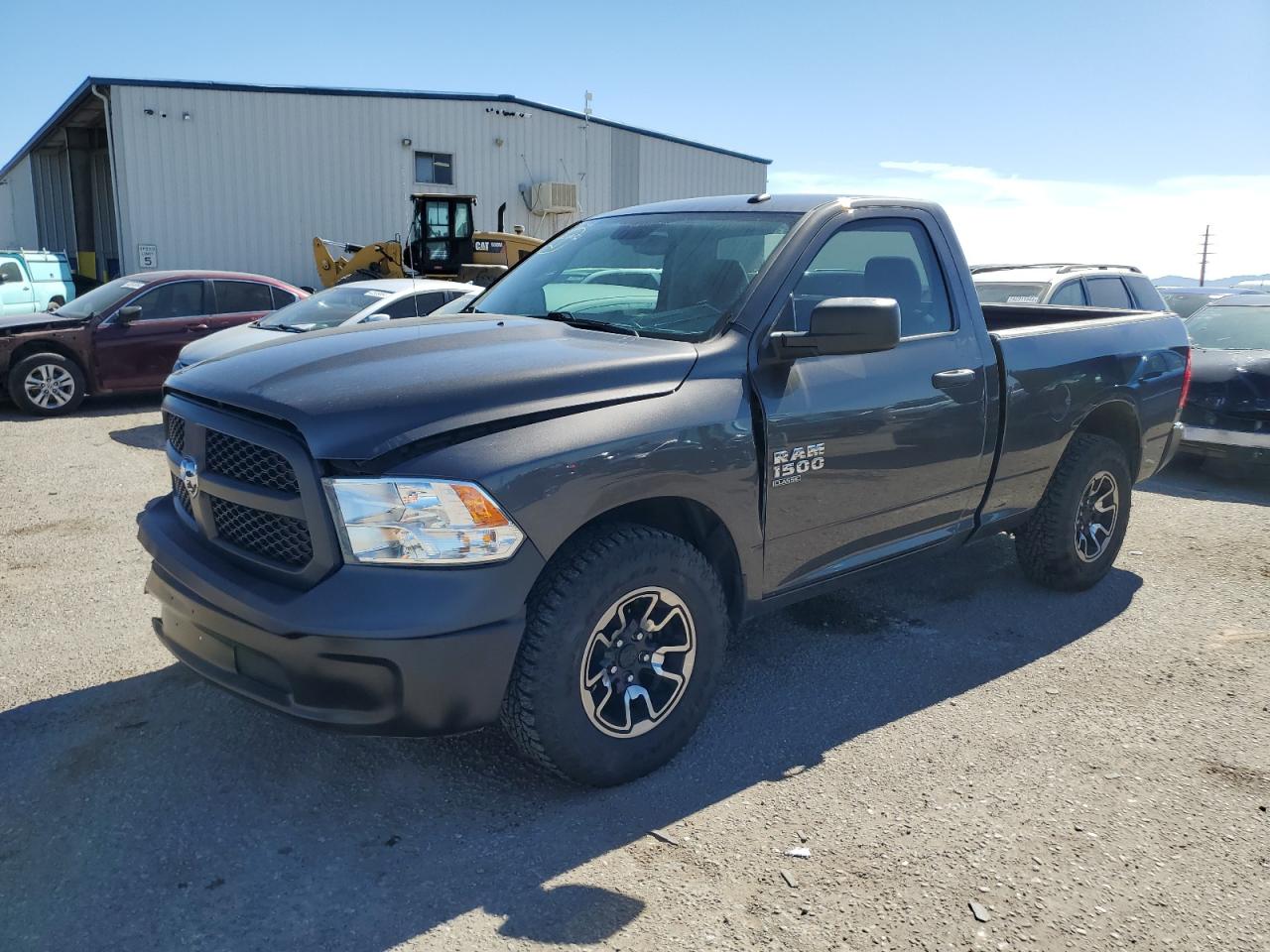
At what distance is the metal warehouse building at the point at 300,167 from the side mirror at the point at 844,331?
23367mm

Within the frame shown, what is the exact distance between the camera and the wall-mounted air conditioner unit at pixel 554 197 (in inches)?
1137

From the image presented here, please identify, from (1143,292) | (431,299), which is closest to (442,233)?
(431,299)

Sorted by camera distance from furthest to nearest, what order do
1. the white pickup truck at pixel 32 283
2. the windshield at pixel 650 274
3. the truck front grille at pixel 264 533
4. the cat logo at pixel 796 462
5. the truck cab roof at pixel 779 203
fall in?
the white pickup truck at pixel 32 283, the truck cab roof at pixel 779 203, the windshield at pixel 650 274, the cat logo at pixel 796 462, the truck front grille at pixel 264 533

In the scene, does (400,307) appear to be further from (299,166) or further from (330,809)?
(299,166)

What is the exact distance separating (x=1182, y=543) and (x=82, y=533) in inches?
278

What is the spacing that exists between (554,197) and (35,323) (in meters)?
19.6

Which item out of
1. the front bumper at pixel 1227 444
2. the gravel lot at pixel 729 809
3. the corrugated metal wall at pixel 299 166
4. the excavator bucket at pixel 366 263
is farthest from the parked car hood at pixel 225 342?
the corrugated metal wall at pixel 299 166

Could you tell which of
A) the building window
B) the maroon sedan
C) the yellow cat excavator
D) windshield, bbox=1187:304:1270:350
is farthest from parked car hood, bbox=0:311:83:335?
the building window

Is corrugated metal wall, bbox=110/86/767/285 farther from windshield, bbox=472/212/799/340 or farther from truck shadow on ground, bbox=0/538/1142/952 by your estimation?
truck shadow on ground, bbox=0/538/1142/952

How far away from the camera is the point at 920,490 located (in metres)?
4.06

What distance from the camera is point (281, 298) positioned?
1241cm

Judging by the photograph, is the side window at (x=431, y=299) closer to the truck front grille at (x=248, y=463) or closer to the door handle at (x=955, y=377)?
the door handle at (x=955, y=377)

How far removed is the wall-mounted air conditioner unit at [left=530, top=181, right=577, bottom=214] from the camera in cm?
2889

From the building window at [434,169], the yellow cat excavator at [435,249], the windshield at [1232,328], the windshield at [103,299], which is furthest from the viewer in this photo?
the building window at [434,169]
